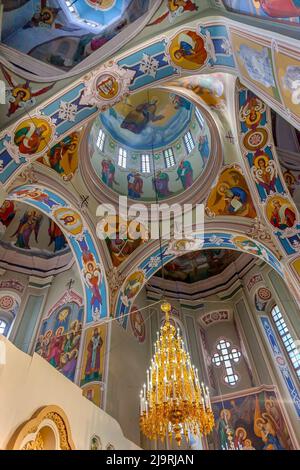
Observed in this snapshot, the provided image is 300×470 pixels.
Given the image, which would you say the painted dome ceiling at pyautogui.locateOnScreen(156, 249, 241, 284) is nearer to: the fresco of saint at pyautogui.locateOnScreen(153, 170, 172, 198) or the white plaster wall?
the fresco of saint at pyautogui.locateOnScreen(153, 170, 172, 198)

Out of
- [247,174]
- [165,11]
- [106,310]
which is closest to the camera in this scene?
[165,11]

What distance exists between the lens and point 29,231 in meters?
13.3

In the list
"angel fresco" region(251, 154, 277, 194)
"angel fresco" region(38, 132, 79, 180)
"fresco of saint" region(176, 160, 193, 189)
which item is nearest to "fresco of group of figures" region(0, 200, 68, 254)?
"angel fresco" region(38, 132, 79, 180)

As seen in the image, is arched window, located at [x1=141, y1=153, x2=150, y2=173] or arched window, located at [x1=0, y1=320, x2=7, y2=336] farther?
arched window, located at [x1=141, y1=153, x2=150, y2=173]

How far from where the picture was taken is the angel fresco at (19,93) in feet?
20.8

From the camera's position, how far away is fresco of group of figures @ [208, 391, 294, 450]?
9297 millimetres

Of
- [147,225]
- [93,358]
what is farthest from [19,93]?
[93,358]

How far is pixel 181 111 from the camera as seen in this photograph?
41.2 feet

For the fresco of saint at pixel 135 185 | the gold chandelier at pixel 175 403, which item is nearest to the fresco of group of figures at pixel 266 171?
the fresco of saint at pixel 135 185

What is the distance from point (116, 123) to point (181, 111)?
256 cm

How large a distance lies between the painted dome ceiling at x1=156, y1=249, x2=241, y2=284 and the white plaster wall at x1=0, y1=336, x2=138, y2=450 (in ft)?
30.3

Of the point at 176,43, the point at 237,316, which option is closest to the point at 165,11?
the point at 176,43

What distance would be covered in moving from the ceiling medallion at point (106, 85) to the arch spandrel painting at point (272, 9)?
2.60m
